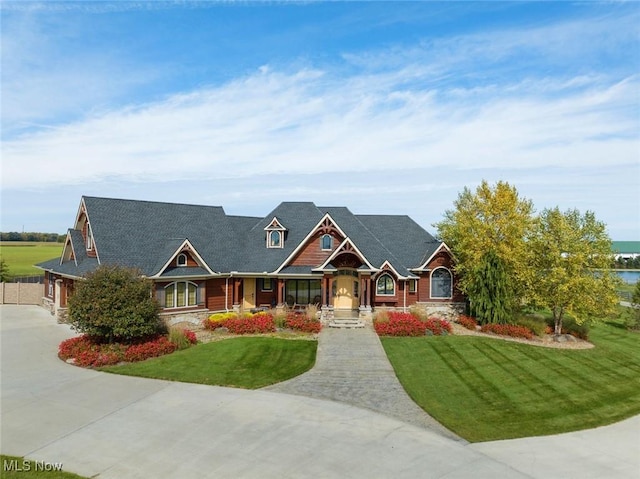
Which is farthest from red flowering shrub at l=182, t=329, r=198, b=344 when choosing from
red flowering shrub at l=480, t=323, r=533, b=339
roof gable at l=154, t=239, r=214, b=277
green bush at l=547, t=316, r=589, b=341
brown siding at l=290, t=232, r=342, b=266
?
green bush at l=547, t=316, r=589, b=341

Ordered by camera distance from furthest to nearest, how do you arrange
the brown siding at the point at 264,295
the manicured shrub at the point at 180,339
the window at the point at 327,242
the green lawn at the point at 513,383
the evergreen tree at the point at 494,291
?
the brown siding at the point at 264,295
the window at the point at 327,242
the evergreen tree at the point at 494,291
the manicured shrub at the point at 180,339
the green lawn at the point at 513,383

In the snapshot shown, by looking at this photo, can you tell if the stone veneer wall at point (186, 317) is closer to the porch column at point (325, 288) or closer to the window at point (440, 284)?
the porch column at point (325, 288)

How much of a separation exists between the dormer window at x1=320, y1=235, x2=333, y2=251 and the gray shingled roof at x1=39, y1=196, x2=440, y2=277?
5.18 ft

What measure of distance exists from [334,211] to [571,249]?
1685 centimetres

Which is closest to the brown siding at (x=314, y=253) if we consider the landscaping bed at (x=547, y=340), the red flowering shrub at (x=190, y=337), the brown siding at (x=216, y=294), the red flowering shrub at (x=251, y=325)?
the brown siding at (x=216, y=294)

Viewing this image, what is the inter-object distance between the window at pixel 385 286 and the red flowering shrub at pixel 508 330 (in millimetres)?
6590

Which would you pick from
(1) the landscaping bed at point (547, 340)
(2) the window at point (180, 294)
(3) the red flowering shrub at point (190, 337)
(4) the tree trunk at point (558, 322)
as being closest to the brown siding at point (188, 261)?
(2) the window at point (180, 294)

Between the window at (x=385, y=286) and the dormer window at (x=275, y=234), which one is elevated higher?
the dormer window at (x=275, y=234)

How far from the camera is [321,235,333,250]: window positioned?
30688 millimetres

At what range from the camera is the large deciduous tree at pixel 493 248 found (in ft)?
88.6

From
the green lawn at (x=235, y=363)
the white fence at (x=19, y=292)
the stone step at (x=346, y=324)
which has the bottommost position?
the green lawn at (x=235, y=363)

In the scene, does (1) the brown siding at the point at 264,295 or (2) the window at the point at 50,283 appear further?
(2) the window at the point at 50,283

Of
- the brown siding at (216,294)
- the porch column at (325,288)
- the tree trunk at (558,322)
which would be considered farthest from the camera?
the brown siding at (216,294)

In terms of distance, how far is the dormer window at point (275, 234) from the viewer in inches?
1250
